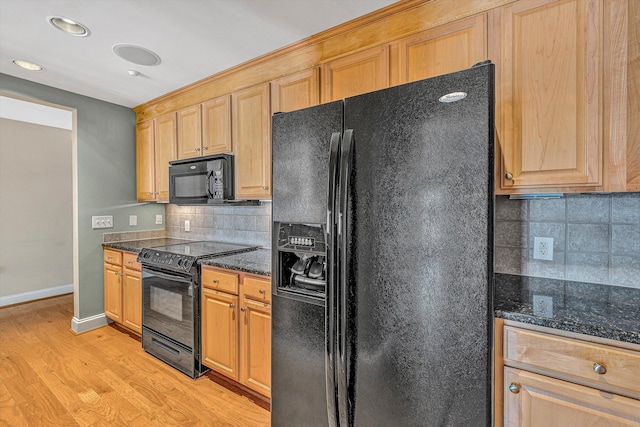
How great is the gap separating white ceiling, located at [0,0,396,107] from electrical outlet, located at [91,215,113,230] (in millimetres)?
1334

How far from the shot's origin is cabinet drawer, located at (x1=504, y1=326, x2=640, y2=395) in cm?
97

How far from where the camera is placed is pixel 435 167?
110cm

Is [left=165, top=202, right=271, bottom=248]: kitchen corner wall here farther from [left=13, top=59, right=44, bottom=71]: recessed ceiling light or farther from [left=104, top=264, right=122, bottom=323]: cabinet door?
[left=13, top=59, right=44, bottom=71]: recessed ceiling light

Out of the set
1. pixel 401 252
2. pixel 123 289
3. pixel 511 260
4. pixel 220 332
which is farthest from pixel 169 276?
pixel 511 260

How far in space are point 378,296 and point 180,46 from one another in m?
2.09

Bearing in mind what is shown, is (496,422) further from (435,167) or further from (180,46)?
(180,46)

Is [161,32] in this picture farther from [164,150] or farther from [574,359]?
[574,359]

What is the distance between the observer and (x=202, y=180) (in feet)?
8.49

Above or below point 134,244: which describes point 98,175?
above

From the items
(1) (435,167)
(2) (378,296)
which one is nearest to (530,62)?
(1) (435,167)

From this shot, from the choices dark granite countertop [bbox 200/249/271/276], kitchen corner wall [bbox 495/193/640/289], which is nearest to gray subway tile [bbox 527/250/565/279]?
kitchen corner wall [bbox 495/193/640/289]

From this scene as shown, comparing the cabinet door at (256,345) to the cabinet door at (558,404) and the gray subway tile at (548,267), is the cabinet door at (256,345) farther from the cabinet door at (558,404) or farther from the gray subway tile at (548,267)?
the gray subway tile at (548,267)

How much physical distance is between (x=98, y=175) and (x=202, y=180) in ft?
4.65

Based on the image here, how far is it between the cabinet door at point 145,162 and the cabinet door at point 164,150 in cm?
9
